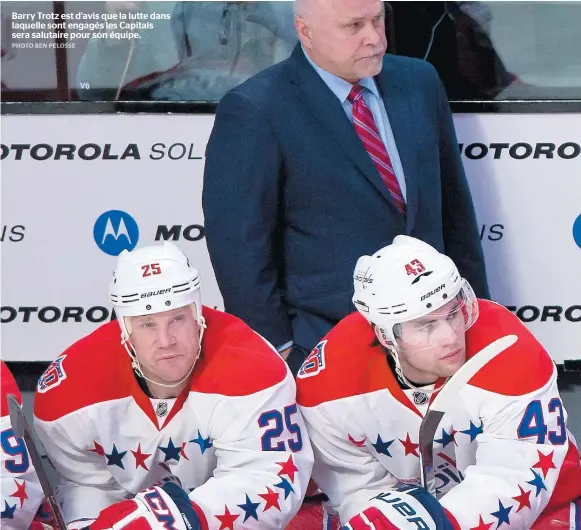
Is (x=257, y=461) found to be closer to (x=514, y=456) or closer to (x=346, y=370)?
(x=346, y=370)

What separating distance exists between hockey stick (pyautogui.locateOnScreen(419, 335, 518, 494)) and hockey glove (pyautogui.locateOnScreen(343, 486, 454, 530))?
176mm

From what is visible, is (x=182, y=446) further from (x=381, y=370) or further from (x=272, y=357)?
(x=381, y=370)

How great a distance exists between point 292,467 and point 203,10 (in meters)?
2.20

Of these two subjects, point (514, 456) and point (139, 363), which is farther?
point (139, 363)

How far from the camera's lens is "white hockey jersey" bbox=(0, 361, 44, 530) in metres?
3.24

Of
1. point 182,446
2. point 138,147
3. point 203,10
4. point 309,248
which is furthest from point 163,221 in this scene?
point 182,446

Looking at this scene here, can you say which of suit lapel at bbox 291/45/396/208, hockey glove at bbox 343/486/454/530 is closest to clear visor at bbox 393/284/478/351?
hockey glove at bbox 343/486/454/530

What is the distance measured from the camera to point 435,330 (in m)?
3.33

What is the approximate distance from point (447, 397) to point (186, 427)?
676mm

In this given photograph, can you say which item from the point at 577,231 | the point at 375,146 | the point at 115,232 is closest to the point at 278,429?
the point at 375,146

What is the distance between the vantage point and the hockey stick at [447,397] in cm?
330

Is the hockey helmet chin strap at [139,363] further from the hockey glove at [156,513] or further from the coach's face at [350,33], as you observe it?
the coach's face at [350,33]

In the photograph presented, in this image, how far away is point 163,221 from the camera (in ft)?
16.6

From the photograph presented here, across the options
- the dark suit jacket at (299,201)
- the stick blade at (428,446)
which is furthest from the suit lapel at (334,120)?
the stick blade at (428,446)
